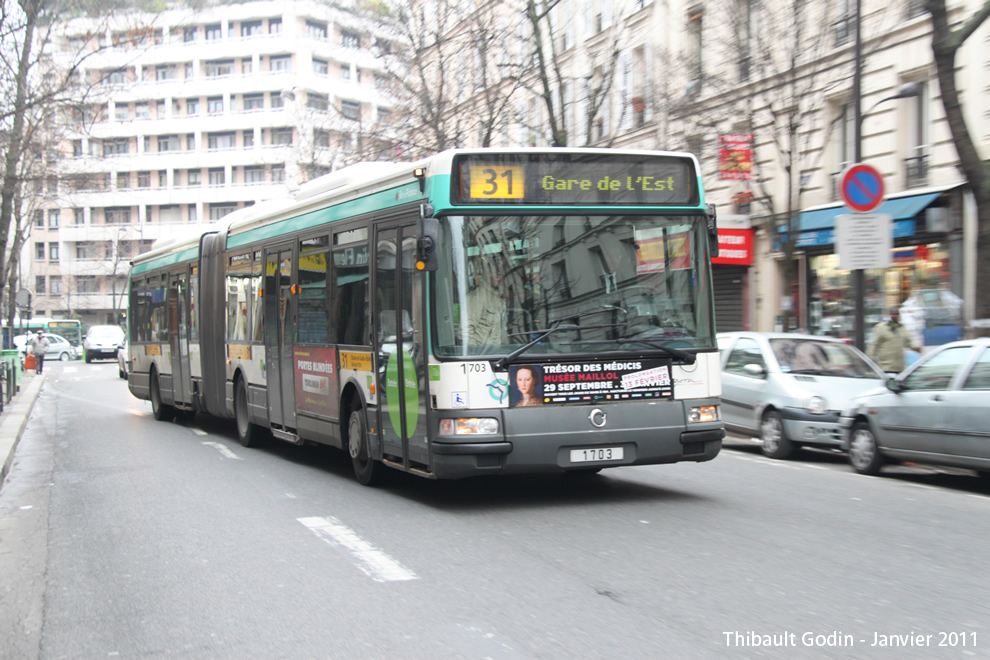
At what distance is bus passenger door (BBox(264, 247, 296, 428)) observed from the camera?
1231cm

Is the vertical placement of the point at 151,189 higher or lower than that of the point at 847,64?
higher

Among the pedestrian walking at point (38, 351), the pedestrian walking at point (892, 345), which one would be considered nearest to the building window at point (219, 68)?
the pedestrian walking at point (38, 351)

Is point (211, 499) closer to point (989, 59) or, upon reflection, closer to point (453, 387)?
point (453, 387)

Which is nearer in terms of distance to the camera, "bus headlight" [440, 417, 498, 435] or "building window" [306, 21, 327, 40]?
"bus headlight" [440, 417, 498, 435]

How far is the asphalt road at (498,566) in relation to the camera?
507 centimetres

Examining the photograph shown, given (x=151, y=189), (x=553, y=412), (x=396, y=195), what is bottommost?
(x=553, y=412)

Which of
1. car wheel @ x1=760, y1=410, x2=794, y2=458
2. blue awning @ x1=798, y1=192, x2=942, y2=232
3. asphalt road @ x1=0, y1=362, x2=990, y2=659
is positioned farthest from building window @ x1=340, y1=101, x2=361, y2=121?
asphalt road @ x1=0, y1=362, x2=990, y2=659

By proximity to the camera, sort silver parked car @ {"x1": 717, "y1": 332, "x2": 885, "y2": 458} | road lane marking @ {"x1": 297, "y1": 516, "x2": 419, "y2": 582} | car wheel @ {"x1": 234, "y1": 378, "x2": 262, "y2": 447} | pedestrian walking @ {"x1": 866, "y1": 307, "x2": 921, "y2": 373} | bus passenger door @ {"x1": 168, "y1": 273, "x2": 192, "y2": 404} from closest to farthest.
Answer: road lane marking @ {"x1": 297, "y1": 516, "x2": 419, "y2": 582} < silver parked car @ {"x1": 717, "y1": 332, "x2": 885, "y2": 458} < car wheel @ {"x1": 234, "y1": 378, "x2": 262, "y2": 447} < pedestrian walking @ {"x1": 866, "y1": 307, "x2": 921, "y2": 373} < bus passenger door @ {"x1": 168, "y1": 273, "x2": 192, "y2": 404}

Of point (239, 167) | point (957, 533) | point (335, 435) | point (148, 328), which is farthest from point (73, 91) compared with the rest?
point (239, 167)

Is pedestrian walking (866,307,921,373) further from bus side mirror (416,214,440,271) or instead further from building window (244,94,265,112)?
building window (244,94,265,112)

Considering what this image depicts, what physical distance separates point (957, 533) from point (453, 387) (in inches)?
149

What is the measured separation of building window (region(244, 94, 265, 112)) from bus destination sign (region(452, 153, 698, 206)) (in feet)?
256

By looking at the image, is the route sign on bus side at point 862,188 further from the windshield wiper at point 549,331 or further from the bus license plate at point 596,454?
the bus license plate at point 596,454

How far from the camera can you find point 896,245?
2109cm
